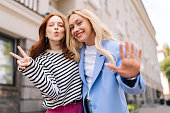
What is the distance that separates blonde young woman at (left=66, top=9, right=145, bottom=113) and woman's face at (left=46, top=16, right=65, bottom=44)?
0.10m

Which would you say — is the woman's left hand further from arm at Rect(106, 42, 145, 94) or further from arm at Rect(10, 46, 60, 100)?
arm at Rect(10, 46, 60, 100)

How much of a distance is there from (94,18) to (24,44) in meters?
3.95

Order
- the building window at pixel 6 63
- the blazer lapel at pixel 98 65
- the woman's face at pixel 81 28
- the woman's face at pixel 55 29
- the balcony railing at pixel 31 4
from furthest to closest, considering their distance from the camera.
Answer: the balcony railing at pixel 31 4
the building window at pixel 6 63
the woman's face at pixel 55 29
the woman's face at pixel 81 28
the blazer lapel at pixel 98 65

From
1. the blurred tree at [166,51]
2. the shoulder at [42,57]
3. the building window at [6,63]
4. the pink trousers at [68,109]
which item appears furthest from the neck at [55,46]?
the blurred tree at [166,51]

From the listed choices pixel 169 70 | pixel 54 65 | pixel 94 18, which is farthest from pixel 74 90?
pixel 169 70

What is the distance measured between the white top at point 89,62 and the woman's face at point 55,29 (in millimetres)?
381

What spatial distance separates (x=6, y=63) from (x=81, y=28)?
389cm

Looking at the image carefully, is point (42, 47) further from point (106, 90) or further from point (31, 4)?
point (31, 4)

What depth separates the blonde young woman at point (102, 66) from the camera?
1.29 meters

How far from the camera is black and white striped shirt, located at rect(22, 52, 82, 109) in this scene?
1.61m

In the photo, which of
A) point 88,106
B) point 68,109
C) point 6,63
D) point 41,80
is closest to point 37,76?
point 41,80

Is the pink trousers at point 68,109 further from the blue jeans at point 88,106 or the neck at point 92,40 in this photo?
the neck at point 92,40

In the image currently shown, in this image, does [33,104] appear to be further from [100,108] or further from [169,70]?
[169,70]

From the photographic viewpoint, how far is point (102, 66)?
1.71 meters
